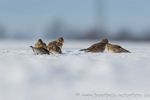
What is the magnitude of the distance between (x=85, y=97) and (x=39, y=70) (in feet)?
1.48

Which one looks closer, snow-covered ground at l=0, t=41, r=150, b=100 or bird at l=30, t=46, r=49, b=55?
snow-covered ground at l=0, t=41, r=150, b=100

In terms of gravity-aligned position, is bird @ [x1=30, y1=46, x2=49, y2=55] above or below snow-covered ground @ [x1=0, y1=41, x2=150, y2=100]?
above

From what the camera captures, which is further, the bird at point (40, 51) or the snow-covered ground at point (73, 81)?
the bird at point (40, 51)

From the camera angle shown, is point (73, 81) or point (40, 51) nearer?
point (73, 81)

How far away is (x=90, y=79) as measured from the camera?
4.12 m

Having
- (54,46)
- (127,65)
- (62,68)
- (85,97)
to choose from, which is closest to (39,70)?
A: (62,68)

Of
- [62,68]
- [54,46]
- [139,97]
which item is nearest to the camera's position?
[139,97]

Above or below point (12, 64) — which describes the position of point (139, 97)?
below

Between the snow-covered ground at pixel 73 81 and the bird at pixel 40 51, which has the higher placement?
the bird at pixel 40 51

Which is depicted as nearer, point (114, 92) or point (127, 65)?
point (114, 92)

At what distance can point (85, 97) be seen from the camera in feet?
13.2

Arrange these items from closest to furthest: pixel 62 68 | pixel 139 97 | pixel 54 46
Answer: pixel 139 97, pixel 62 68, pixel 54 46

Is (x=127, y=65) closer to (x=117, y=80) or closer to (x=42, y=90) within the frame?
(x=117, y=80)

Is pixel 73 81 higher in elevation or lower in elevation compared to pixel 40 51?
lower
